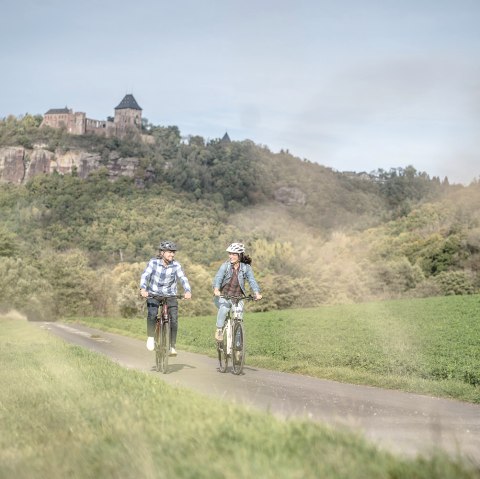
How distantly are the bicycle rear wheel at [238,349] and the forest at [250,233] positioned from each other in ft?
191

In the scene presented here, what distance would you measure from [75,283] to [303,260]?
2970 centimetres

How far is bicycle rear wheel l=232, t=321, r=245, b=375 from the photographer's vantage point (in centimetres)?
1437

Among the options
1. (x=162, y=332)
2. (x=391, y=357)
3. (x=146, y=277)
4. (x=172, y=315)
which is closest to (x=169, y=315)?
(x=172, y=315)

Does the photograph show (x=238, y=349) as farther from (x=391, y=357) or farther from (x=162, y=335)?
(x=391, y=357)

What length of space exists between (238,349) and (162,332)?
58.9 inches

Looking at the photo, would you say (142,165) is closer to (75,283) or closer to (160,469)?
(75,283)

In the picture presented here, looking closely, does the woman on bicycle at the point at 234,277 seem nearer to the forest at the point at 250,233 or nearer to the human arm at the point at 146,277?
the human arm at the point at 146,277

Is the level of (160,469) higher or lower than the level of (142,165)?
lower

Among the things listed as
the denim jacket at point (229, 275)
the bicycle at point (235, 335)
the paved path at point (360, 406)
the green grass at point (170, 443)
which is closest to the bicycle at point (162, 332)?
the paved path at point (360, 406)

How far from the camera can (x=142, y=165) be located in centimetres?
19312

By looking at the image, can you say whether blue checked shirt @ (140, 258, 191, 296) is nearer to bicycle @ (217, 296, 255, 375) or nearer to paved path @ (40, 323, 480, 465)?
bicycle @ (217, 296, 255, 375)

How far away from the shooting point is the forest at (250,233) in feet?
270

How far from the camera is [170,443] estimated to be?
16.4ft

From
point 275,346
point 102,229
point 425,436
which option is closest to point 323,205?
point 102,229
